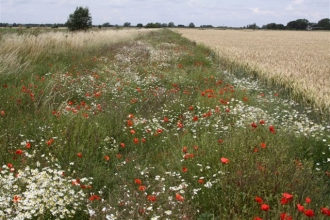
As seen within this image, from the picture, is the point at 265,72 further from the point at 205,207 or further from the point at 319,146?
the point at 205,207

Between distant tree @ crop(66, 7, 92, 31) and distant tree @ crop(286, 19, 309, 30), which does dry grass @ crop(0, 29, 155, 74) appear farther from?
distant tree @ crop(286, 19, 309, 30)

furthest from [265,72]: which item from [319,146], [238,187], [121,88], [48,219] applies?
[48,219]

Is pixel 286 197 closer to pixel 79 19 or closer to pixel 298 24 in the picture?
pixel 79 19

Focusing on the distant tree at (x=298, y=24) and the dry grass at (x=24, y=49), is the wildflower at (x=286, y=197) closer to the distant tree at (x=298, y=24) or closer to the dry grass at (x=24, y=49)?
the dry grass at (x=24, y=49)

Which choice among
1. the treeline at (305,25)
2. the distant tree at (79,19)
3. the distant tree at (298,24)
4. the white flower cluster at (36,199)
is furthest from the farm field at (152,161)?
the distant tree at (298,24)

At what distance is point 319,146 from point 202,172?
Result: 2.07m

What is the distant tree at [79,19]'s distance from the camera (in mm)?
49094

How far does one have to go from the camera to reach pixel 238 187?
324 centimetres

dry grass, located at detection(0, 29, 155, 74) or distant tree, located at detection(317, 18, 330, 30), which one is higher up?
distant tree, located at detection(317, 18, 330, 30)

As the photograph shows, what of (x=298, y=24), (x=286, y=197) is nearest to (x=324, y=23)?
(x=298, y=24)

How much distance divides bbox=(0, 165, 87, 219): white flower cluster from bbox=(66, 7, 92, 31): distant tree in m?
48.9

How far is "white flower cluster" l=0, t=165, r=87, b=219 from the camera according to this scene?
3.06m

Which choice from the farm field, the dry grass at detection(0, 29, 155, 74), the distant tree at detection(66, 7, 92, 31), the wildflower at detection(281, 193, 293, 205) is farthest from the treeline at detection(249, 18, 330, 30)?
the wildflower at detection(281, 193, 293, 205)

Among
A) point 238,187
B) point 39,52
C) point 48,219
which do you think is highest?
point 39,52
